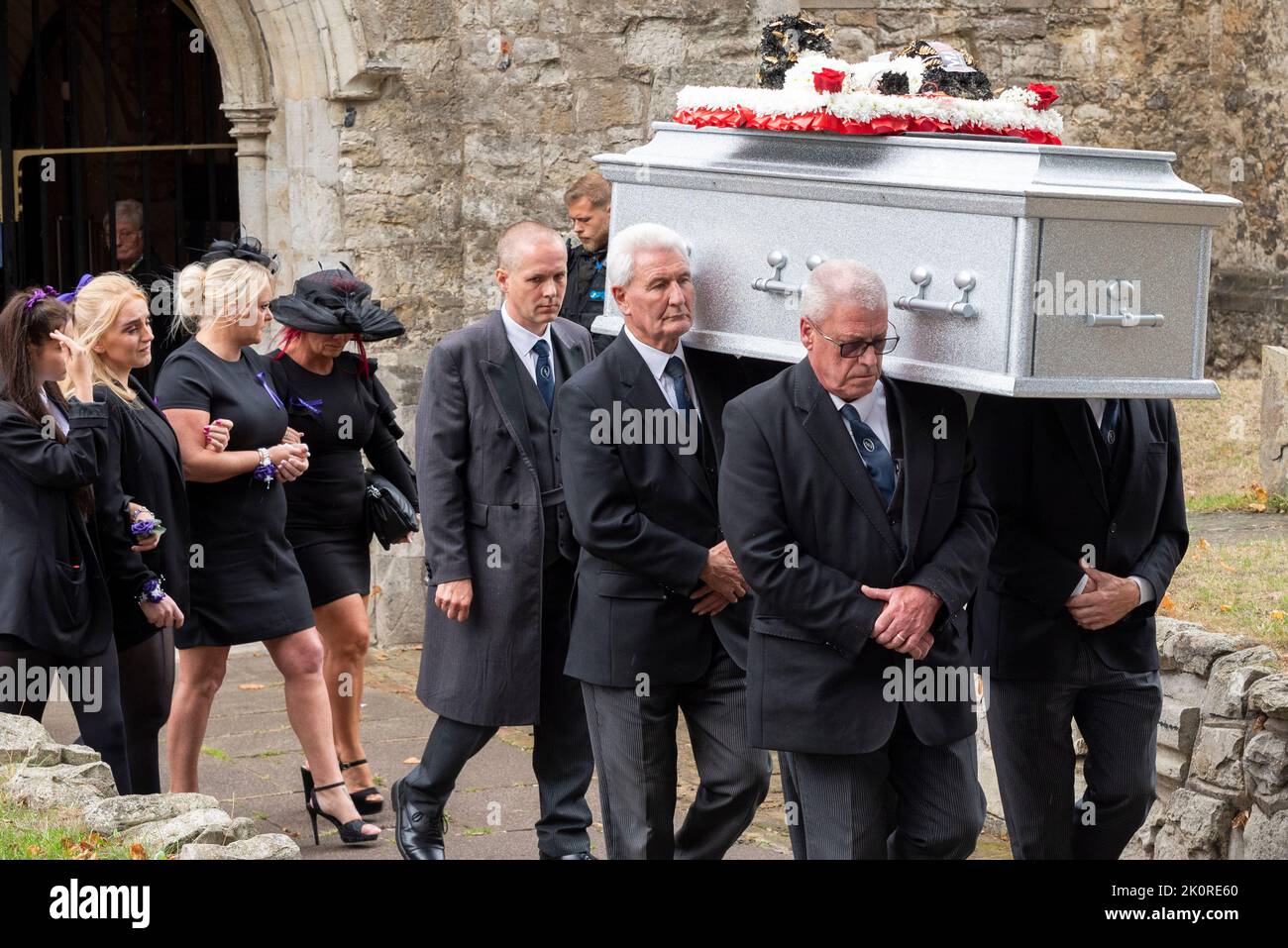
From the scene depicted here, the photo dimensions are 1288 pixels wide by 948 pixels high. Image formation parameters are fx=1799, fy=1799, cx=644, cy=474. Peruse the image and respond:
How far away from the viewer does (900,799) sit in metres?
4.27

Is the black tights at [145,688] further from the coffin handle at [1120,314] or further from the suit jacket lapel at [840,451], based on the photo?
the coffin handle at [1120,314]

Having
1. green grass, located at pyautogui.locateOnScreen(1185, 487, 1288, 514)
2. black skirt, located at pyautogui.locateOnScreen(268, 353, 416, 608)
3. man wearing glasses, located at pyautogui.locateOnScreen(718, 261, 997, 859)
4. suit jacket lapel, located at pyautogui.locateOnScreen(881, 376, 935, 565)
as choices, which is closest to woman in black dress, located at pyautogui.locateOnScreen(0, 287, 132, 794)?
black skirt, located at pyautogui.locateOnScreen(268, 353, 416, 608)

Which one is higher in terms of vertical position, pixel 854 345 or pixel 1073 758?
pixel 854 345

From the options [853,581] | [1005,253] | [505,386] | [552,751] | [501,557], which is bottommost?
[552,751]

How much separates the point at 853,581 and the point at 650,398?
0.86 meters

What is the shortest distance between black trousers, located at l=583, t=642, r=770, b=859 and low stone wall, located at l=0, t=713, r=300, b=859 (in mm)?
855

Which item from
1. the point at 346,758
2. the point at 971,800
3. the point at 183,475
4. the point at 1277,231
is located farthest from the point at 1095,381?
the point at 1277,231

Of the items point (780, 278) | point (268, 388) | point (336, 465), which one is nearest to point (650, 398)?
point (780, 278)

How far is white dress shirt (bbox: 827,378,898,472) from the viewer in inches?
167

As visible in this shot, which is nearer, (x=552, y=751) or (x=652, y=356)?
(x=652, y=356)

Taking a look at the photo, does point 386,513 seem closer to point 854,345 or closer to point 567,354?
point 567,354

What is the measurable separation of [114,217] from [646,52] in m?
3.10

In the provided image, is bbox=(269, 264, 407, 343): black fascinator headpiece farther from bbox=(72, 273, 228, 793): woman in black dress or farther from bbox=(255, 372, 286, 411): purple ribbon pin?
bbox=(72, 273, 228, 793): woman in black dress

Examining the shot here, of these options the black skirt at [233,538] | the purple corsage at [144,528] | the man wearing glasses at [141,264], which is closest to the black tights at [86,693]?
the purple corsage at [144,528]
